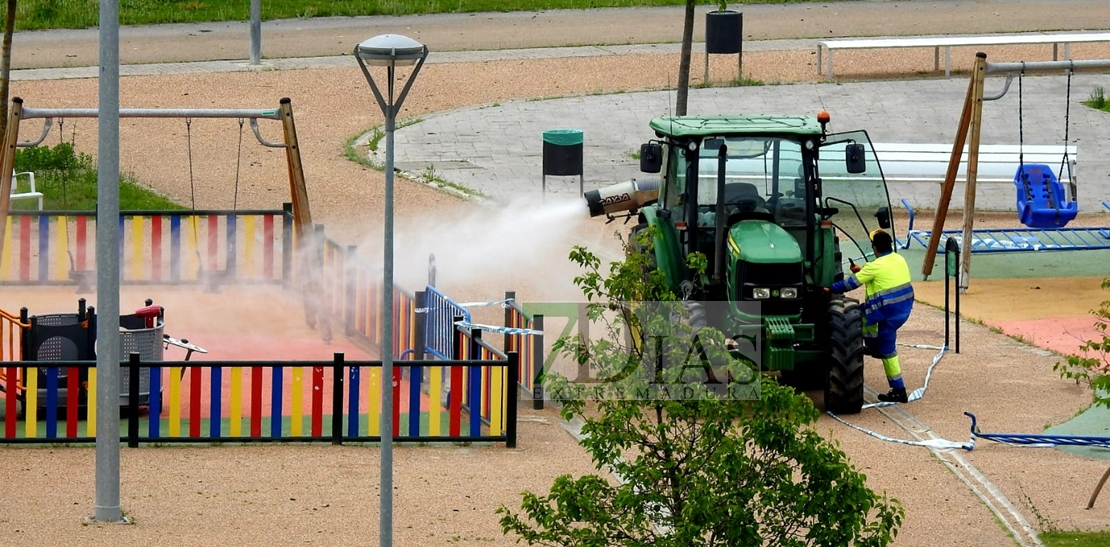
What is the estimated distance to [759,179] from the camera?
15.1 metres

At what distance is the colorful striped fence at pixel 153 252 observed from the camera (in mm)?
18734

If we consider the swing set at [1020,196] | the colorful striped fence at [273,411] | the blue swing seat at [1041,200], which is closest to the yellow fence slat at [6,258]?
the colorful striped fence at [273,411]

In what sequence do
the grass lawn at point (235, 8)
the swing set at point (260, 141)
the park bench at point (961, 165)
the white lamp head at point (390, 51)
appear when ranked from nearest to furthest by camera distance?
the white lamp head at point (390, 51), the swing set at point (260, 141), the park bench at point (961, 165), the grass lawn at point (235, 8)

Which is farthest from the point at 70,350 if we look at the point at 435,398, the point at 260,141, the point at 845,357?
the point at 845,357

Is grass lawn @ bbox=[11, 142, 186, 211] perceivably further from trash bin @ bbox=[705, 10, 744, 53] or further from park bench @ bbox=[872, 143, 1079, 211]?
trash bin @ bbox=[705, 10, 744, 53]

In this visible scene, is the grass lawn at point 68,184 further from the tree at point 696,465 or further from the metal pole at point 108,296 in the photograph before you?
the tree at point 696,465

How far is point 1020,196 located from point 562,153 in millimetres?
5635

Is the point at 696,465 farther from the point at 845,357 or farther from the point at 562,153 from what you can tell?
the point at 562,153

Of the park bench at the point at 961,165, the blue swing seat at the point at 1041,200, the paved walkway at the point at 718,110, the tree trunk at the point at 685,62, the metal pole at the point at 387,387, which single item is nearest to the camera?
the metal pole at the point at 387,387

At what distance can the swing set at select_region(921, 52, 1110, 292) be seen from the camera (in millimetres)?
18812

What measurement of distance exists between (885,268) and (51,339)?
22.2 feet

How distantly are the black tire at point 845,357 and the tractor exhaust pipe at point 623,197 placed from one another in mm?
3923

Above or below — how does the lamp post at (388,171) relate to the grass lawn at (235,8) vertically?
below

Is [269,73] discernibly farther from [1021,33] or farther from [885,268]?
[885,268]
